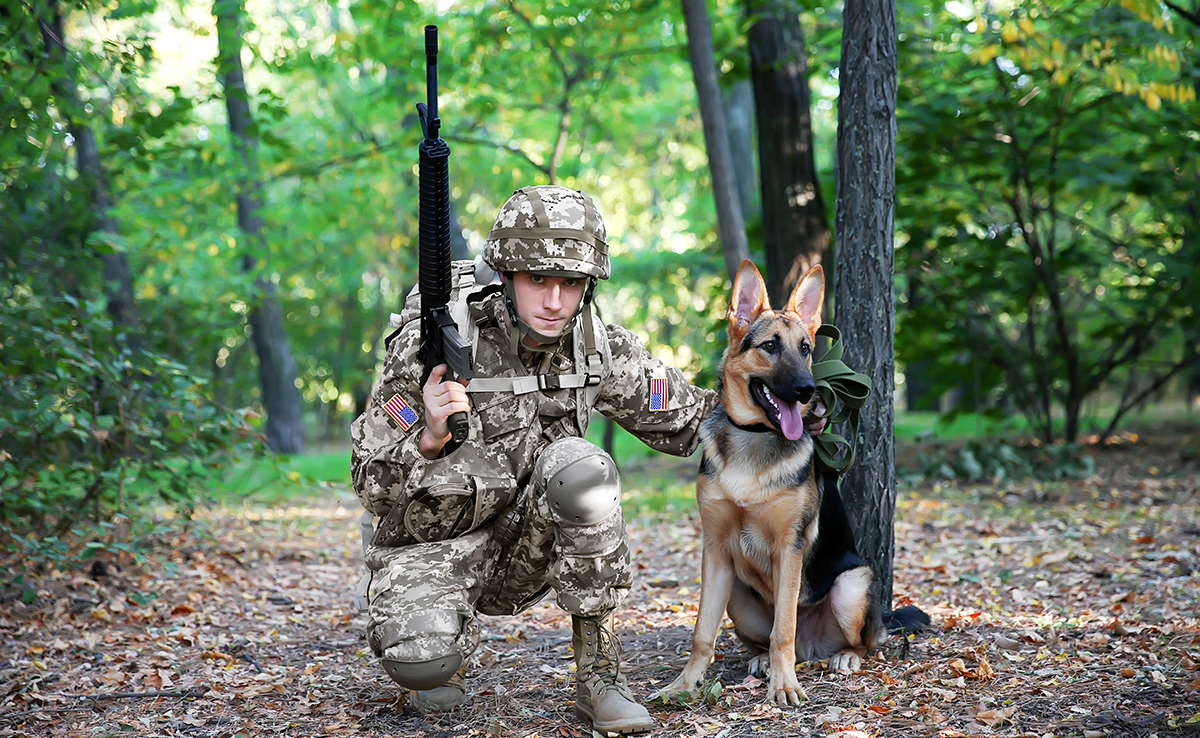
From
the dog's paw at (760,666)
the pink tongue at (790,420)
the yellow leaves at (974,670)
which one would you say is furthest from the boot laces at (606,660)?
the yellow leaves at (974,670)

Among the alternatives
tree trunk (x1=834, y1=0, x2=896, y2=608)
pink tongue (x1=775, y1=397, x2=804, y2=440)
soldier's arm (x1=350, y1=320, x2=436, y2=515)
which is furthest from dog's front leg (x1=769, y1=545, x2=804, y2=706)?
soldier's arm (x1=350, y1=320, x2=436, y2=515)

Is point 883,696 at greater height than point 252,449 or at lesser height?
lesser

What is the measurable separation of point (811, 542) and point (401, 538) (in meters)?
1.73

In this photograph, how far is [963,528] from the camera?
638 centimetres

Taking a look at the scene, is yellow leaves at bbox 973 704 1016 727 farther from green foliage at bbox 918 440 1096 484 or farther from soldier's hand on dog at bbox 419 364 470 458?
green foliage at bbox 918 440 1096 484

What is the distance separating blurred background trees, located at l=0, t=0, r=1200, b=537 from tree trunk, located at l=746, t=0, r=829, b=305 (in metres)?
0.02

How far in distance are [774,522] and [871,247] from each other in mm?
1448

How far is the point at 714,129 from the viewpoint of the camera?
23.5 feet

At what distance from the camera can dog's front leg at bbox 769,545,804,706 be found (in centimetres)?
330

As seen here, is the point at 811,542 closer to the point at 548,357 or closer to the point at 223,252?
the point at 548,357

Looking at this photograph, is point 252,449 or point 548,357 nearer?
point 548,357

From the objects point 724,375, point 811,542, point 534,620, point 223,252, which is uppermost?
point 223,252

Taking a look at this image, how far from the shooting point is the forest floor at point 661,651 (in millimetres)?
3113

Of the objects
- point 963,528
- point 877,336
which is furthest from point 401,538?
point 963,528
